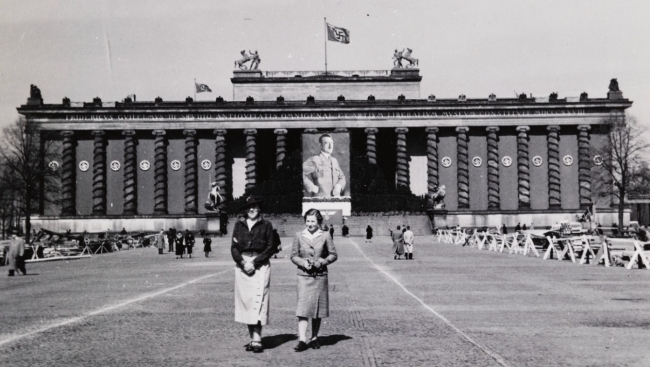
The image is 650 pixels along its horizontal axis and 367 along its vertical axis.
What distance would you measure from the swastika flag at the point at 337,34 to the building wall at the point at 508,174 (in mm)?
22760

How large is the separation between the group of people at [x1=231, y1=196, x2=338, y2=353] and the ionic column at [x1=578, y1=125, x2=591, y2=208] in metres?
92.1

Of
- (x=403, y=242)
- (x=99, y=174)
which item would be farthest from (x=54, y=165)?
(x=403, y=242)

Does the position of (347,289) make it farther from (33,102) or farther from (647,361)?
(33,102)

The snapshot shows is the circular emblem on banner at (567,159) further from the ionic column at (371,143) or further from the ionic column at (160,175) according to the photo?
the ionic column at (160,175)

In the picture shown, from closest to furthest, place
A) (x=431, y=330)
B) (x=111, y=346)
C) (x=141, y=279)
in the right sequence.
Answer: (x=111, y=346)
(x=431, y=330)
(x=141, y=279)

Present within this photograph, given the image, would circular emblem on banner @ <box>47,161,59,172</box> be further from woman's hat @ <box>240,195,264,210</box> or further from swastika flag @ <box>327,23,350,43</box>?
woman's hat @ <box>240,195,264,210</box>

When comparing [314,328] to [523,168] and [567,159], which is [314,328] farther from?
[567,159]

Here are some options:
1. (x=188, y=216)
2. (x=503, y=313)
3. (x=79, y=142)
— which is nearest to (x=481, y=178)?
(x=188, y=216)

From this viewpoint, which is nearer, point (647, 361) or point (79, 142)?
point (647, 361)

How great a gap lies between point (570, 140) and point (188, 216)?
45109mm

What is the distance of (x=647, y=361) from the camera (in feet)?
36.9

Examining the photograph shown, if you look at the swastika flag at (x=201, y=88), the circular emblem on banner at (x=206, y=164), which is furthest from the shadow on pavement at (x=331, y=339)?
the circular emblem on banner at (x=206, y=164)

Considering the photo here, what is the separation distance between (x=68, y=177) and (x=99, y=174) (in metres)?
3.54

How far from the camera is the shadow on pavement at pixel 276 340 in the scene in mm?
12961
